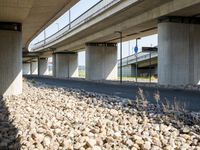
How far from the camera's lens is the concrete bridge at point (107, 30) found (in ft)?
60.0

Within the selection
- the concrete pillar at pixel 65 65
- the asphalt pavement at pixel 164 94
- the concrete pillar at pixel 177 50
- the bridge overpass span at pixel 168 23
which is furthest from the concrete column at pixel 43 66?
the asphalt pavement at pixel 164 94

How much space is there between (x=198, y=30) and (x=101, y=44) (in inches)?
852

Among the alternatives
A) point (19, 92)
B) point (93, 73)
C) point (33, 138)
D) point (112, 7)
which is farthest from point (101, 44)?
point (33, 138)

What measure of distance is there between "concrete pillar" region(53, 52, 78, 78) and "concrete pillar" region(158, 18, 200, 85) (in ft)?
137

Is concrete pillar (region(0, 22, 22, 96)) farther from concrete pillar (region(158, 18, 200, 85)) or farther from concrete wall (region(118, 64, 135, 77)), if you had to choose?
concrete wall (region(118, 64, 135, 77))

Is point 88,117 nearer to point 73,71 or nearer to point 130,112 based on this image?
point 130,112

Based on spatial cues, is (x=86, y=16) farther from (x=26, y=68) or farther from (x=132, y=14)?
(x=26, y=68)

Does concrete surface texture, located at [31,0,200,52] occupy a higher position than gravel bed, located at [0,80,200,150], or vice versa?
concrete surface texture, located at [31,0,200,52]

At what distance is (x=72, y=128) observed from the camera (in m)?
8.84

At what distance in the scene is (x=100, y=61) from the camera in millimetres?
50344

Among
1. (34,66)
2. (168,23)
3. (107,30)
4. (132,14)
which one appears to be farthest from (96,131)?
(34,66)

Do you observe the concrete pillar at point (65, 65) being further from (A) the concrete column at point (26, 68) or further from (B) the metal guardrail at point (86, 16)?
(A) the concrete column at point (26, 68)

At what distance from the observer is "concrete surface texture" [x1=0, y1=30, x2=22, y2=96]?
60.3ft

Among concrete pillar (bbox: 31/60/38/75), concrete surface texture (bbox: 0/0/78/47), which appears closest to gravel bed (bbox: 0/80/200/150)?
concrete surface texture (bbox: 0/0/78/47)
